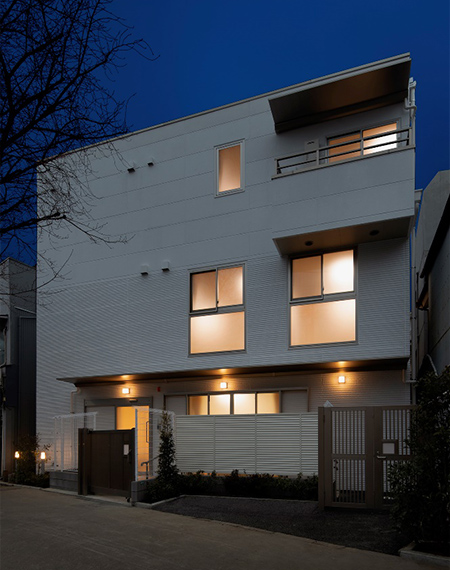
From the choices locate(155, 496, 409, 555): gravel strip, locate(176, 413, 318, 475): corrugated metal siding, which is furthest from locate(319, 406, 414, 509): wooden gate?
locate(176, 413, 318, 475): corrugated metal siding

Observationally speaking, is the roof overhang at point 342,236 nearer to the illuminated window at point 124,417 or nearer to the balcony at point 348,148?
the balcony at point 348,148

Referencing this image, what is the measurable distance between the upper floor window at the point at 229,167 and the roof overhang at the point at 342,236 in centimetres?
249

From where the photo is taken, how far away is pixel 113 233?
16828mm

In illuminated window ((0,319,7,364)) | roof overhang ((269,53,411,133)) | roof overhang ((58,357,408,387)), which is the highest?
roof overhang ((269,53,411,133))

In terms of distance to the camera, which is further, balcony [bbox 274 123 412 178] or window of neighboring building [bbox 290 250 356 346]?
window of neighboring building [bbox 290 250 356 346]

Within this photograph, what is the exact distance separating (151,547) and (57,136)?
6002mm

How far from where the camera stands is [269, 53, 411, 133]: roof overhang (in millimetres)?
12992

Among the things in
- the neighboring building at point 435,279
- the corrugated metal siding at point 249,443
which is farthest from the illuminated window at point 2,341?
the neighboring building at point 435,279

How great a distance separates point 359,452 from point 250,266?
5820 mm

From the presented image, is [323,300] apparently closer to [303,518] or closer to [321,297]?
[321,297]

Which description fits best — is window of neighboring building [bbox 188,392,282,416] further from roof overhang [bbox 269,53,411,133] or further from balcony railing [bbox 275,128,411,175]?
roof overhang [bbox 269,53,411,133]

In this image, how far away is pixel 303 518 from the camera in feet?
33.1

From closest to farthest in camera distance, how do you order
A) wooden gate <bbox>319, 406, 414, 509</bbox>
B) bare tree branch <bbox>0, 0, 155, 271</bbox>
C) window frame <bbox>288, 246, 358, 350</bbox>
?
1. bare tree branch <bbox>0, 0, 155, 271</bbox>
2. wooden gate <bbox>319, 406, 414, 509</bbox>
3. window frame <bbox>288, 246, 358, 350</bbox>

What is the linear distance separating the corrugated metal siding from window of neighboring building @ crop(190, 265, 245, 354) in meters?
2.05
